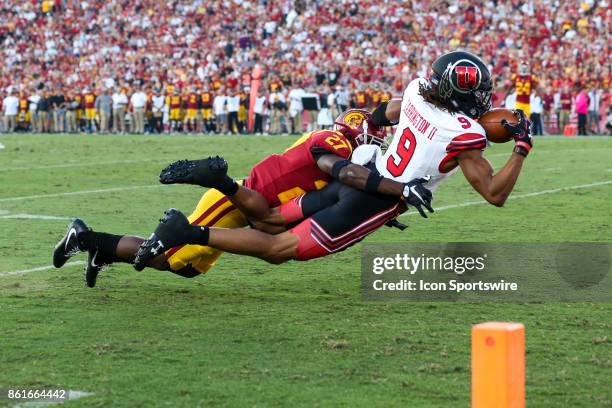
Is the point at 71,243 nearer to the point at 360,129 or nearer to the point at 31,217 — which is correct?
the point at 360,129

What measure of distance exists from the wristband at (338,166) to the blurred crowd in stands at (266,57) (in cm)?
2085

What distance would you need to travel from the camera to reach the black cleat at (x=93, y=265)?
20.7 feet

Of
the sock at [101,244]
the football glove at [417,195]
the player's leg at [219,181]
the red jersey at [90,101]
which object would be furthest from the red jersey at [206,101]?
the football glove at [417,195]

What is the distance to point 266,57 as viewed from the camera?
116 ft

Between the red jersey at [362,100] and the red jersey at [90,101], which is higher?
the red jersey at [362,100]

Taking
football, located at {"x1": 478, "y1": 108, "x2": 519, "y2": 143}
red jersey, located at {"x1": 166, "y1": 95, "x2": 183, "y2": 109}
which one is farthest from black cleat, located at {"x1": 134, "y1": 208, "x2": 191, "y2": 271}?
red jersey, located at {"x1": 166, "y1": 95, "x2": 183, "y2": 109}

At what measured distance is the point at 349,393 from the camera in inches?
164

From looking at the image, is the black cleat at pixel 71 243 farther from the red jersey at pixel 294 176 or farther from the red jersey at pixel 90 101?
the red jersey at pixel 90 101

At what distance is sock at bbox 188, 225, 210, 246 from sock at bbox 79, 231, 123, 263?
65 centimetres

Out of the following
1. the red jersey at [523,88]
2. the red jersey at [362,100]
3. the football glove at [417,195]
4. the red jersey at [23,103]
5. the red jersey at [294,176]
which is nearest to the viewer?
the football glove at [417,195]

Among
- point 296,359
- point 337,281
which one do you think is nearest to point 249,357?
point 296,359

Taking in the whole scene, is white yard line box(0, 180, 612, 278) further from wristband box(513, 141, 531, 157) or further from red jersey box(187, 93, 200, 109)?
red jersey box(187, 93, 200, 109)

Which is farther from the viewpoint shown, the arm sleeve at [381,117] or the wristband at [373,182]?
the arm sleeve at [381,117]

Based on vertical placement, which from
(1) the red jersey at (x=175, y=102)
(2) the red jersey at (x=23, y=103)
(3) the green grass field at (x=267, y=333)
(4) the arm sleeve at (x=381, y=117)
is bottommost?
(2) the red jersey at (x=23, y=103)
